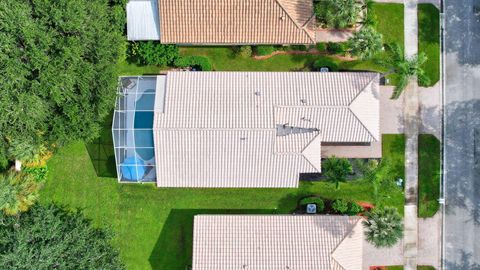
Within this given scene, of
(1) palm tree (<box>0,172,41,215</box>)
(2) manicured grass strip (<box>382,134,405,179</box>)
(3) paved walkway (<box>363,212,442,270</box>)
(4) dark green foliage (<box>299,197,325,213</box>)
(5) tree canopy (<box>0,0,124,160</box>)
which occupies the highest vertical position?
(5) tree canopy (<box>0,0,124,160</box>)

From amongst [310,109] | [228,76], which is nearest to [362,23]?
[310,109]

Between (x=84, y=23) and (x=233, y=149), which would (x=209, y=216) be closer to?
(x=233, y=149)

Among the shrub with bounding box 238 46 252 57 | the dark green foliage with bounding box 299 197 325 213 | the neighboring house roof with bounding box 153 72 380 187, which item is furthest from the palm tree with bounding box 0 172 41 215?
the dark green foliage with bounding box 299 197 325 213

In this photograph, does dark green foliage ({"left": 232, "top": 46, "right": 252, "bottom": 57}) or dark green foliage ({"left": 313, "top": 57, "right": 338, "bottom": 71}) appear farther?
dark green foliage ({"left": 313, "top": 57, "right": 338, "bottom": 71})

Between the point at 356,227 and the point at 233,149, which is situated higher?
the point at 233,149

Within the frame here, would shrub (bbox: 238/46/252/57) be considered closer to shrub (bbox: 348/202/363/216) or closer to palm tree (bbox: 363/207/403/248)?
shrub (bbox: 348/202/363/216)

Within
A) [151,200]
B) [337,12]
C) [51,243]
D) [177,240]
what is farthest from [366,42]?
[51,243]
